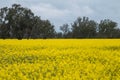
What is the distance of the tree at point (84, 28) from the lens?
386 feet

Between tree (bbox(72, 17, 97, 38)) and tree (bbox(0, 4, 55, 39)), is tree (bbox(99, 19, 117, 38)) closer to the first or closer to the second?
tree (bbox(72, 17, 97, 38))

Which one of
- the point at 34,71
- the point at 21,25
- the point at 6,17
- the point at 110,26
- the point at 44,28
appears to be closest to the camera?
the point at 34,71

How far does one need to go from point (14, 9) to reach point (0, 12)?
408cm

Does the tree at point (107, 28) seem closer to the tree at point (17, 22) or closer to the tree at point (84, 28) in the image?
the tree at point (84, 28)

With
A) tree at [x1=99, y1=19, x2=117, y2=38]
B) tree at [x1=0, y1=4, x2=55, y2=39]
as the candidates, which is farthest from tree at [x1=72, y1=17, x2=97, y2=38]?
tree at [x1=0, y1=4, x2=55, y2=39]

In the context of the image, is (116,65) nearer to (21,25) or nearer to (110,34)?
(21,25)

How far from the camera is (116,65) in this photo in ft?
40.4

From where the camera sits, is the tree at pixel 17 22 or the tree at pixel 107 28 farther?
the tree at pixel 107 28

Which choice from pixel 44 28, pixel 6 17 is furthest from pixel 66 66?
pixel 44 28

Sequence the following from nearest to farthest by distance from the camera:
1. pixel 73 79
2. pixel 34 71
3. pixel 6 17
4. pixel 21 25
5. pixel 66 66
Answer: pixel 73 79, pixel 34 71, pixel 66 66, pixel 21 25, pixel 6 17

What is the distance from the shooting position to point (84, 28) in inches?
4990

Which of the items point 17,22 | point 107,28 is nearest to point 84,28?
point 107,28

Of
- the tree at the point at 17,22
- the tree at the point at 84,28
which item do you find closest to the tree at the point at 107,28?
the tree at the point at 84,28

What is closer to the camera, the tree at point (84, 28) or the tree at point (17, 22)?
the tree at point (17, 22)
